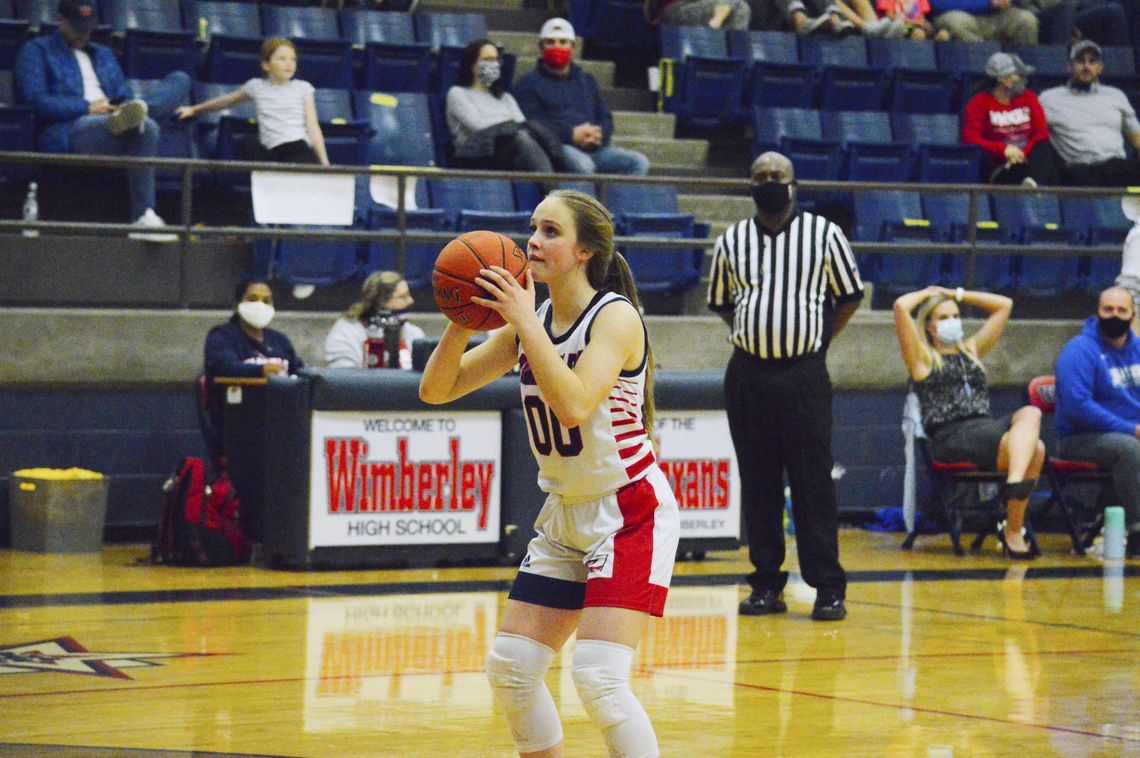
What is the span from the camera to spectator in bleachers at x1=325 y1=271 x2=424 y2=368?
31.6 feet

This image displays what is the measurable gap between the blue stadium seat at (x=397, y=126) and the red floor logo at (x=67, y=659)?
224 inches

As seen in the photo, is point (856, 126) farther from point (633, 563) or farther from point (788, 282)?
point (633, 563)

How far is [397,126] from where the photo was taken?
11.9 m

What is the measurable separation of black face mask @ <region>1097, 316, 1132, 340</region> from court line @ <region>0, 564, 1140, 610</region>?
157cm

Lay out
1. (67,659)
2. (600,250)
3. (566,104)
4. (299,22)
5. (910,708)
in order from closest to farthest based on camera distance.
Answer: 1. (600,250)
2. (910,708)
3. (67,659)
4. (566,104)
5. (299,22)

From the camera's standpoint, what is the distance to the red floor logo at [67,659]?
20.1 ft

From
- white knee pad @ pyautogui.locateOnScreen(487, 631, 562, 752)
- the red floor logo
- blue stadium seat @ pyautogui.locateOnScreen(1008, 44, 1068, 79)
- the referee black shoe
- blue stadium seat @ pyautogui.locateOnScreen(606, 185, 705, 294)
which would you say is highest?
blue stadium seat @ pyautogui.locateOnScreen(1008, 44, 1068, 79)

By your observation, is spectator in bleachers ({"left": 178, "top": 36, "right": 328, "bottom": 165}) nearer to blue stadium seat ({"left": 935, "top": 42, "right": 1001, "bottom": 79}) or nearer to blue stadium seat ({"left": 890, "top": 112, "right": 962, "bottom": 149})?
blue stadium seat ({"left": 890, "top": 112, "right": 962, "bottom": 149})

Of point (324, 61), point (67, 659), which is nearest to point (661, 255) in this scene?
point (324, 61)

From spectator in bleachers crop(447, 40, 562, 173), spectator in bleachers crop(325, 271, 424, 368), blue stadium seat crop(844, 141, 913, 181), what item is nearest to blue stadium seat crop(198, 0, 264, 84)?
spectator in bleachers crop(447, 40, 562, 173)

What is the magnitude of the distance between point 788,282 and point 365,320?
10.1 ft

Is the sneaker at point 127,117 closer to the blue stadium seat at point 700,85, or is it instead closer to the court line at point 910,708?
the blue stadium seat at point 700,85

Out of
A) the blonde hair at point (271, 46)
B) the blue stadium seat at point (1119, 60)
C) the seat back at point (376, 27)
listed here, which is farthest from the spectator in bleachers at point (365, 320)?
the blue stadium seat at point (1119, 60)

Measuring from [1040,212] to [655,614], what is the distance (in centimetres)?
998
